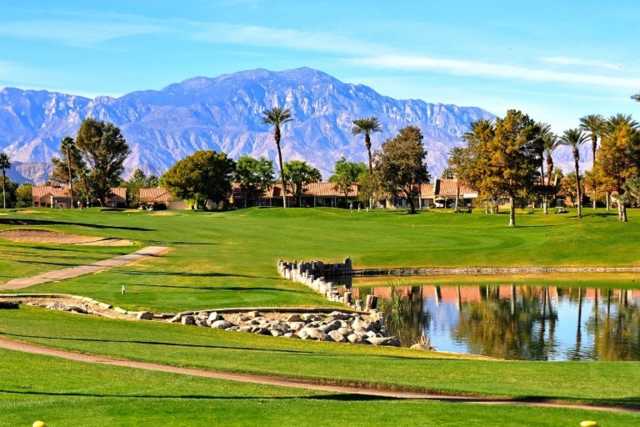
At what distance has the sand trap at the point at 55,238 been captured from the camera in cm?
7031

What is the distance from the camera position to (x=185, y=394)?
693 inches

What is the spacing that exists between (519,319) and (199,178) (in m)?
129

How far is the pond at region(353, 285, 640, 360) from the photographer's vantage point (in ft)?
117

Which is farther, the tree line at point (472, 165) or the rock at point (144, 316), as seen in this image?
the tree line at point (472, 165)

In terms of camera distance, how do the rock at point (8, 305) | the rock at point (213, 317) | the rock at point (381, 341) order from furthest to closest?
the rock at point (213, 317)
the rock at point (8, 305)
the rock at point (381, 341)

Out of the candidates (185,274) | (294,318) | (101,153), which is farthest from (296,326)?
(101,153)

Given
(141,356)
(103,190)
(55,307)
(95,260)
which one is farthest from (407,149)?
(141,356)

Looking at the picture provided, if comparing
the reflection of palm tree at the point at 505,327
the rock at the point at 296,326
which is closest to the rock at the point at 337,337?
the rock at the point at 296,326

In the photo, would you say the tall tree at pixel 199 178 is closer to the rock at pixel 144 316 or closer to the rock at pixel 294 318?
A: the rock at pixel 294 318

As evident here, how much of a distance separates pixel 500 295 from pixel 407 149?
85.7m

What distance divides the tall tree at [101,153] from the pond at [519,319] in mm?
136821

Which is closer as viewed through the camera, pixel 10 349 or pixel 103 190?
pixel 10 349

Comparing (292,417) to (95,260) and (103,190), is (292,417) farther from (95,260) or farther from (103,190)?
(103,190)

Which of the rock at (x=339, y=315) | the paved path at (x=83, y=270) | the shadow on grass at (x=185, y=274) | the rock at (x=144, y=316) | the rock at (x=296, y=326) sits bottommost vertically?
the rock at (x=339, y=315)
